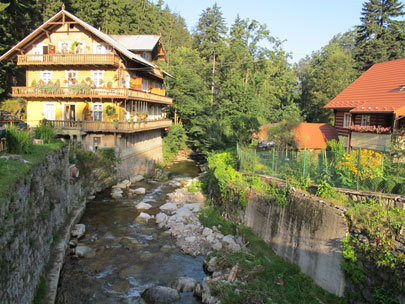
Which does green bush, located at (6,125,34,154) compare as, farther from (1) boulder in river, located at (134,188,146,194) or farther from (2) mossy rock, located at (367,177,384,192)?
(2) mossy rock, located at (367,177,384,192)

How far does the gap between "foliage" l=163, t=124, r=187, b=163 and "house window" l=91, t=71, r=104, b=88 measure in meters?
13.0

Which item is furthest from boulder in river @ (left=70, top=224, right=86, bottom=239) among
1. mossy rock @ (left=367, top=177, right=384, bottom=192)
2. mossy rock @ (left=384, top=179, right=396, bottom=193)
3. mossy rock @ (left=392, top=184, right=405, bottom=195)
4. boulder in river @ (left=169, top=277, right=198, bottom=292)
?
mossy rock @ (left=392, top=184, right=405, bottom=195)

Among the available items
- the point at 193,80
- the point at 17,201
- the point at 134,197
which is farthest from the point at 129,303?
the point at 193,80

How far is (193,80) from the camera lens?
44312 millimetres

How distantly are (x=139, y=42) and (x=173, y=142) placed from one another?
13.5 m

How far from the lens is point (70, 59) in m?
28.7

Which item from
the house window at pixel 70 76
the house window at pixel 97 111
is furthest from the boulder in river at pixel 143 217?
the house window at pixel 70 76

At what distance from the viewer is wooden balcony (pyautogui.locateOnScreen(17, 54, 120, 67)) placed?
2831 cm

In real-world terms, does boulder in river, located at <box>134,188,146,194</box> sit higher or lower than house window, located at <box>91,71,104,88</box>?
lower

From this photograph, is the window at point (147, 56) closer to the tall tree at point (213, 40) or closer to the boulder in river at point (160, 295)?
the tall tree at point (213, 40)

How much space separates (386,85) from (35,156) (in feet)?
73.0

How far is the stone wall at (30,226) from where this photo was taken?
7.29 m

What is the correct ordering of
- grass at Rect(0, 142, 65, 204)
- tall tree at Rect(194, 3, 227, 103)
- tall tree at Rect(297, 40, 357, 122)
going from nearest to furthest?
grass at Rect(0, 142, 65, 204) < tall tree at Rect(297, 40, 357, 122) < tall tree at Rect(194, 3, 227, 103)

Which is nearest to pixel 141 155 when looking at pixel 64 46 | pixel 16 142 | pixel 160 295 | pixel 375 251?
pixel 64 46
